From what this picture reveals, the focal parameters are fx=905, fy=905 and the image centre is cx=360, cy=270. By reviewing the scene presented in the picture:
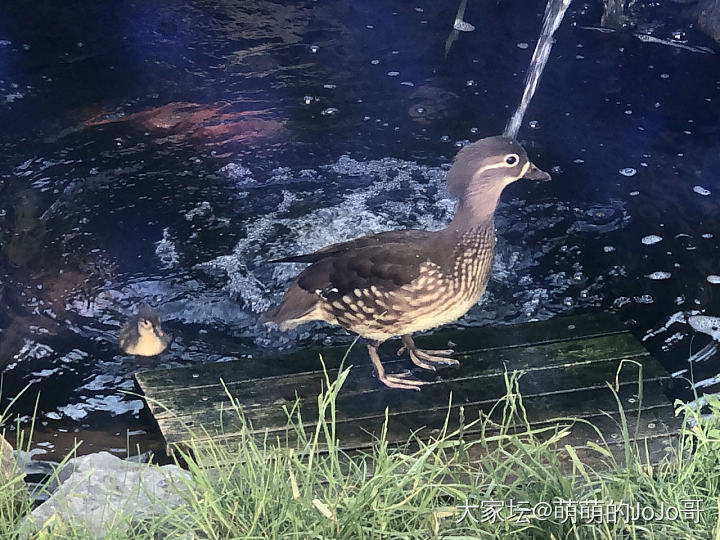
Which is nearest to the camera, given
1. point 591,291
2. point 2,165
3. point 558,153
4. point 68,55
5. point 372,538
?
point 372,538

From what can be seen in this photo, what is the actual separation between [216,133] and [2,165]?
1.33 metres

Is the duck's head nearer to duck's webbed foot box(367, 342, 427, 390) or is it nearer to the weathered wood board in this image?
the weathered wood board

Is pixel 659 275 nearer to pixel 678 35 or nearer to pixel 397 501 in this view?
pixel 397 501

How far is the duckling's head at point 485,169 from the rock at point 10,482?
183 cm

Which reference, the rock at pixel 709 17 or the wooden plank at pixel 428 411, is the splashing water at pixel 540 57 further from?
the wooden plank at pixel 428 411

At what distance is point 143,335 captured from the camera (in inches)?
157

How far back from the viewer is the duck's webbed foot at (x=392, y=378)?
11.7ft

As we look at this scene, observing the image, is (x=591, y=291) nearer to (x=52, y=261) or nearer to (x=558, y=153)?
(x=558, y=153)

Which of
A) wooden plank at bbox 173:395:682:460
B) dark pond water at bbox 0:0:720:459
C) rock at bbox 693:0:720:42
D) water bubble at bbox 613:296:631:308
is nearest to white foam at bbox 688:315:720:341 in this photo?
dark pond water at bbox 0:0:720:459

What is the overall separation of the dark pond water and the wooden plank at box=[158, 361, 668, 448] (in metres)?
0.44

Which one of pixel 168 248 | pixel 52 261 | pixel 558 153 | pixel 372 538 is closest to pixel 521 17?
pixel 558 153

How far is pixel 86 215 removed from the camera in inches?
199

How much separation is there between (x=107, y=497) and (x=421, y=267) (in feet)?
4.64

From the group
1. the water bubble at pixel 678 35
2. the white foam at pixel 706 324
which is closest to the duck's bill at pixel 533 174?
the white foam at pixel 706 324
